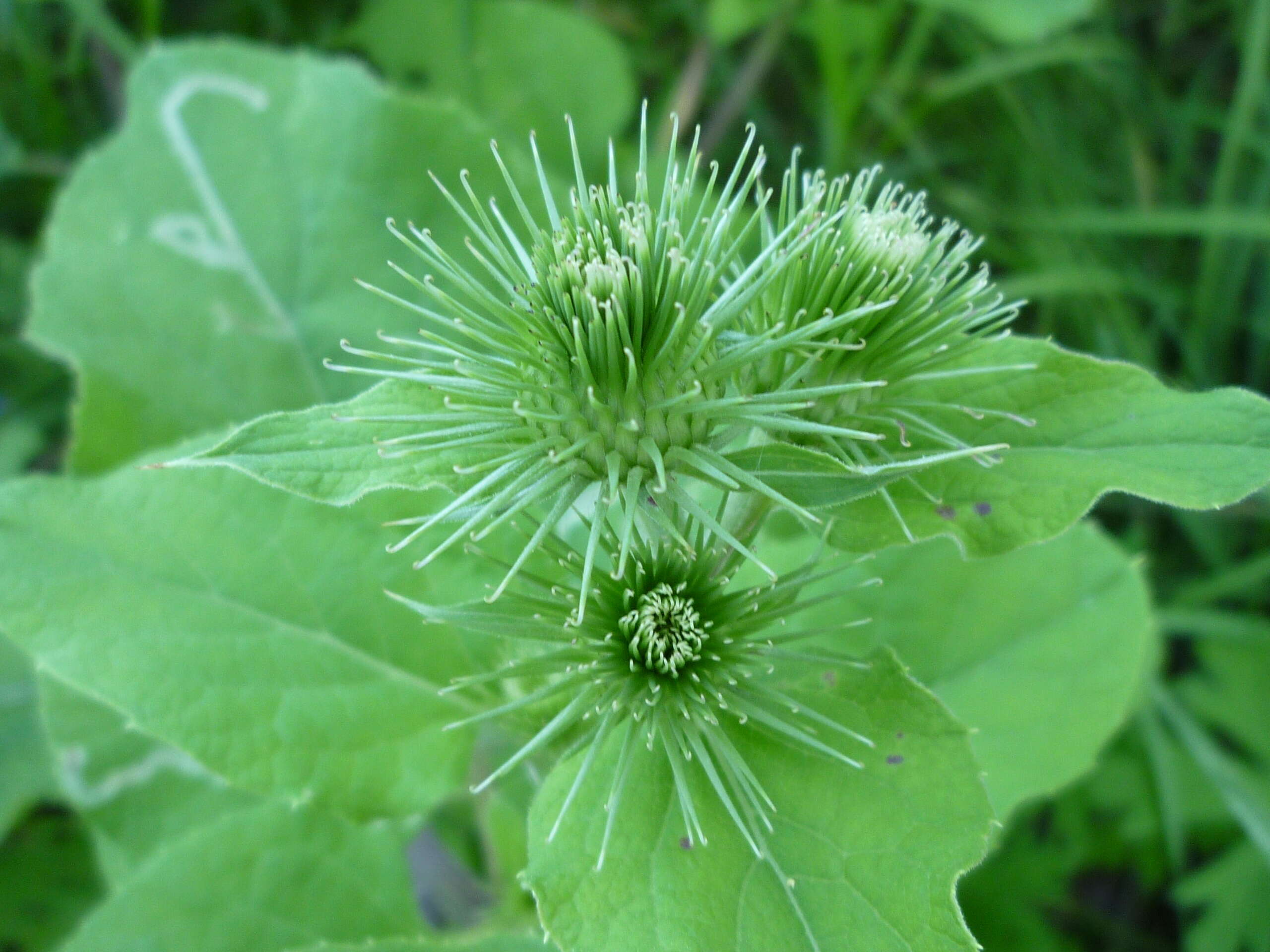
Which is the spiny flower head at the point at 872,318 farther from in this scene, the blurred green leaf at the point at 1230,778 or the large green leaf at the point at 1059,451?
the blurred green leaf at the point at 1230,778

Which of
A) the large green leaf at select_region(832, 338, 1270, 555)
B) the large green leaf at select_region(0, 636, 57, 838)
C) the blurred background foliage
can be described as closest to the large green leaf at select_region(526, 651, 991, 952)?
the large green leaf at select_region(832, 338, 1270, 555)

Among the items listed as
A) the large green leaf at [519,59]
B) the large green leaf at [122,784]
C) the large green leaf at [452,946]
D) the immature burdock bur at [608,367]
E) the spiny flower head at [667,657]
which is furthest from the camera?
the large green leaf at [519,59]

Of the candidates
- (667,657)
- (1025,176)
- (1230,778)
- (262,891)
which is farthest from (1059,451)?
(1025,176)

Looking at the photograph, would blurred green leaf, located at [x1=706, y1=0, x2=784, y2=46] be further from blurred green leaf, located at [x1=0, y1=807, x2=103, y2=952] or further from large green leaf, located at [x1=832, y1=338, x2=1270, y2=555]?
blurred green leaf, located at [x1=0, y1=807, x2=103, y2=952]

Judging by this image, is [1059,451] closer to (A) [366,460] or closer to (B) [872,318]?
(B) [872,318]

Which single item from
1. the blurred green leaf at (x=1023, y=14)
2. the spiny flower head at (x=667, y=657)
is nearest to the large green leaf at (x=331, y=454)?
the spiny flower head at (x=667, y=657)

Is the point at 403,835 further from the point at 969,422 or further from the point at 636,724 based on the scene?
the point at 969,422
